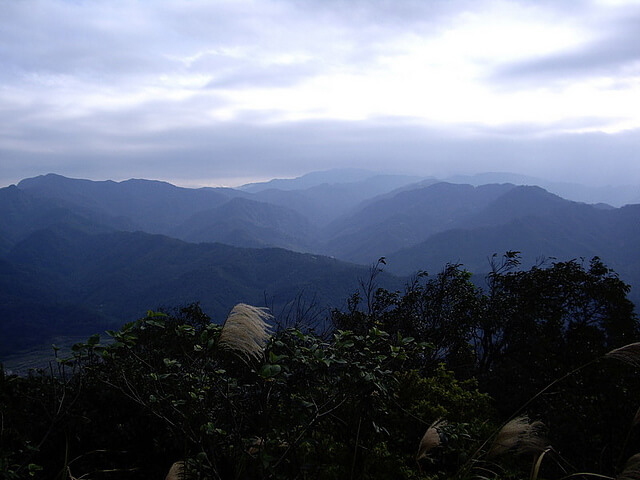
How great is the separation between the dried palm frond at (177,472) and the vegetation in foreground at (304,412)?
0.12 ft

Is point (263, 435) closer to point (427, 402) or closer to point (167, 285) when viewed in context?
point (427, 402)

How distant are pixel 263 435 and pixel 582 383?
3.75 meters

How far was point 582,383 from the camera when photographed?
14.6ft

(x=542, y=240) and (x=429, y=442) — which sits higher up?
(x=429, y=442)

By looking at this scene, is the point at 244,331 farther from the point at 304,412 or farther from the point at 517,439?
the point at 517,439

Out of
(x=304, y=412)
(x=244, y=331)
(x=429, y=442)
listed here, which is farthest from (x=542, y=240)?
(x=244, y=331)

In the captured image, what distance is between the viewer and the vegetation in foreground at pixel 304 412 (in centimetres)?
232

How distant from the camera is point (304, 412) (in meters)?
2.46

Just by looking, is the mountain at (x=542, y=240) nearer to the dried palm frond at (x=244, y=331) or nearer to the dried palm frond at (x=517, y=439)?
the dried palm frond at (x=517, y=439)

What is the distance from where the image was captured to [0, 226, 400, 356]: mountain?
111500 millimetres

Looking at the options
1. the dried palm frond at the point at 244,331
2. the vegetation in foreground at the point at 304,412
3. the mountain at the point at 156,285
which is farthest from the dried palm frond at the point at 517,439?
the mountain at the point at 156,285

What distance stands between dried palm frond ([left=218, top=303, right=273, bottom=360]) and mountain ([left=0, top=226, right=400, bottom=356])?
91622mm

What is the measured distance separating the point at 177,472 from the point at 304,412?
756 millimetres

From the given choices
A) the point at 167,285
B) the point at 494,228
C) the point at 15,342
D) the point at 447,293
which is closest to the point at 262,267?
the point at 167,285
